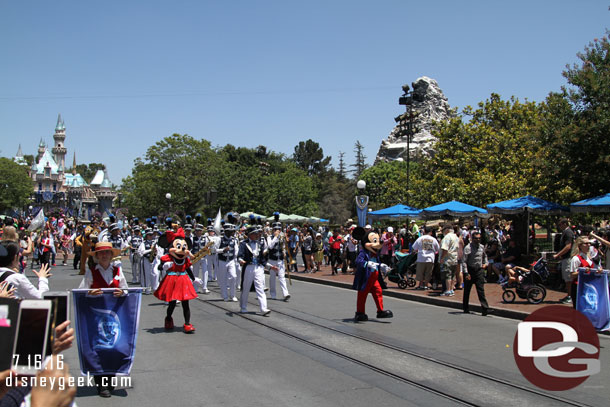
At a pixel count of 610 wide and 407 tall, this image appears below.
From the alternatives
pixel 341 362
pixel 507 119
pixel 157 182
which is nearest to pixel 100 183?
pixel 157 182

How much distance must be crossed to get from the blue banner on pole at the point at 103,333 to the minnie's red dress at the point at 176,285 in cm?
275

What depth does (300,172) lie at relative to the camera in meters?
→ 75.2

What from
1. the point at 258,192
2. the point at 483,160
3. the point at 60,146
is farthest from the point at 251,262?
the point at 60,146

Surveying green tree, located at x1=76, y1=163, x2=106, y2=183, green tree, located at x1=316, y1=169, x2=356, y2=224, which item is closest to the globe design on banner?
green tree, located at x1=316, y1=169, x2=356, y2=224

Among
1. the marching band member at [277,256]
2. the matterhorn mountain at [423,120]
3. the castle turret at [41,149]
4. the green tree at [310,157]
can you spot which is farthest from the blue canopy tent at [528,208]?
the castle turret at [41,149]

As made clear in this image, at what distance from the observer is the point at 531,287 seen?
1253 cm

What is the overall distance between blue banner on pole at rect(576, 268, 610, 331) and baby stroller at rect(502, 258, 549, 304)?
262 centimetres

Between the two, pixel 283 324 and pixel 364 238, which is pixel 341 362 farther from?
pixel 364 238

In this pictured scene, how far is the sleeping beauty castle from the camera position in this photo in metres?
128

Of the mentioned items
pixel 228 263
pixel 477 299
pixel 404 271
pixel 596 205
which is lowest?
pixel 477 299

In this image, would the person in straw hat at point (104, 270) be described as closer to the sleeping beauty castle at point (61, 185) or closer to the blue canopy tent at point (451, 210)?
the blue canopy tent at point (451, 210)

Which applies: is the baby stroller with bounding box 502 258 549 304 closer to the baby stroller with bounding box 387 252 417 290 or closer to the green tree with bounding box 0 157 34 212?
the baby stroller with bounding box 387 252 417 290

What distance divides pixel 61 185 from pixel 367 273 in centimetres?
14166

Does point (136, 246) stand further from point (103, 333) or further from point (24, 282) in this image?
point (24, 282)
